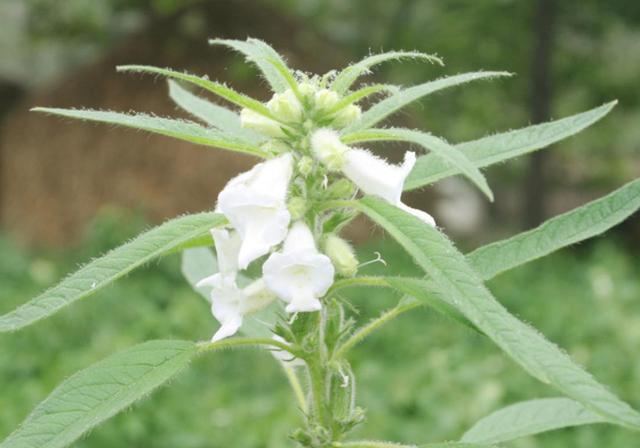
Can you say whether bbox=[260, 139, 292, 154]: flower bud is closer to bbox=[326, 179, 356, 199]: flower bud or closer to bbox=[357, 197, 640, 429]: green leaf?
bbox=[326, 179, 356, 199]: flower bud

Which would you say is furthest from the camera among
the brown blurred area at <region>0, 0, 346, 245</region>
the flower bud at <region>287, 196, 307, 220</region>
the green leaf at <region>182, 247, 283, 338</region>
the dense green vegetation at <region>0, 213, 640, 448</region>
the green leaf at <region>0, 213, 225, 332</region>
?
the brown blurred area at <region>0, 0, 346, 245</region>

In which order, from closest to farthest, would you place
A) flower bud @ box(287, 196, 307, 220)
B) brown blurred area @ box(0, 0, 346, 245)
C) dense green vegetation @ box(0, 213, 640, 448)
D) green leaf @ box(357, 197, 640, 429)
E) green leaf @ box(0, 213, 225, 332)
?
green leaf @ box(357, 197, 640, 429), green leaf @ box(0, 213, 225, 332), flower bud @ box(287, 196, 307, 220), dense green vegetation @ box(0, 213, 640, 448), brown blurred area @ box(0, 0, 346, 245)

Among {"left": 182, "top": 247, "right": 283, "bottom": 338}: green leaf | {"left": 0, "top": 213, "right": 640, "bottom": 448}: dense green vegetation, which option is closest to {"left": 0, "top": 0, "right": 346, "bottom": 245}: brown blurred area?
{"left": 0, "top": 213, "right": 640, "bottom": 448}: dense green vegetation

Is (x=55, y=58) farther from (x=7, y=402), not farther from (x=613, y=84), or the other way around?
(x=7, y=402)

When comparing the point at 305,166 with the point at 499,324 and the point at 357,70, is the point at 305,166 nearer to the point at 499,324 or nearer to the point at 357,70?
the point at 357,70

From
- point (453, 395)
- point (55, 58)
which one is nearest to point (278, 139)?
point (453, 395)

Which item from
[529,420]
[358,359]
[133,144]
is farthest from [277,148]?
[133,144]

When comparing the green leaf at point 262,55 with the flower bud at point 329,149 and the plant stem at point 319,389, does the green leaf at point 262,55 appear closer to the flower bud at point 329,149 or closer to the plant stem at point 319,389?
the flower bud at point 329,149
